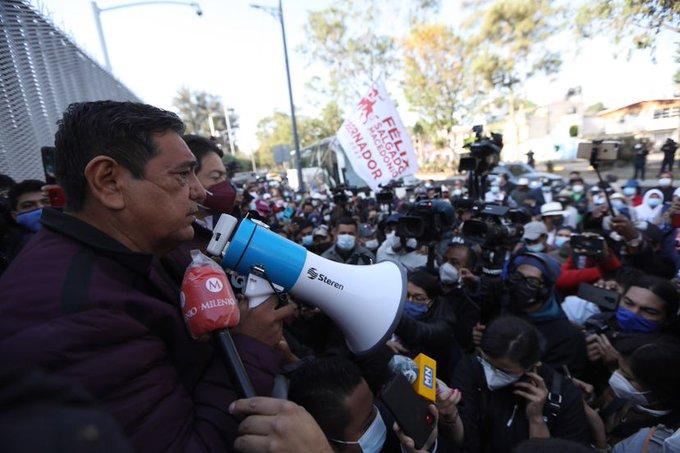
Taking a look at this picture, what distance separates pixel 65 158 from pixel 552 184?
47.5 feet

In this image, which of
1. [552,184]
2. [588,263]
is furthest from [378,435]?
[552,184]

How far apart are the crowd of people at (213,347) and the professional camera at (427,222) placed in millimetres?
25

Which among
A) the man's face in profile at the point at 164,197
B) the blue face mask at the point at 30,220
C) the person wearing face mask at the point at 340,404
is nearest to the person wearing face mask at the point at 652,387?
the person wearing face mask at the point at 340,404

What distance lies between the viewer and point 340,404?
4.40 feet

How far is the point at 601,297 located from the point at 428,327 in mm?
1475

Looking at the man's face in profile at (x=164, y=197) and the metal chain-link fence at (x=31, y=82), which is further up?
the metal chain-link fence at (x=31, y=82)

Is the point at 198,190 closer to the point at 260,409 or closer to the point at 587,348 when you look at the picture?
the point at 260,409

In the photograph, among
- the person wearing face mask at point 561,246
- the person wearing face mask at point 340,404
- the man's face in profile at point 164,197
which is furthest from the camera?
the person wearing face mask at point 561,246

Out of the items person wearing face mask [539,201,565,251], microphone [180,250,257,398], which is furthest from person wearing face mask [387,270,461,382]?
person wearing face mask [539,201,565,251]

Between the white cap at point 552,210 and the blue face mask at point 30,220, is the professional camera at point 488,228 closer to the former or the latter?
the white cap at point 552,210

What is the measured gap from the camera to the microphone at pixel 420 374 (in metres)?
1.31

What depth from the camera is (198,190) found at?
1307 mm

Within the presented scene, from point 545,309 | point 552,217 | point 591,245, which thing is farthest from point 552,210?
point 545,309

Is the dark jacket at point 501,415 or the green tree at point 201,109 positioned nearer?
the dark jacket at point 501,415
